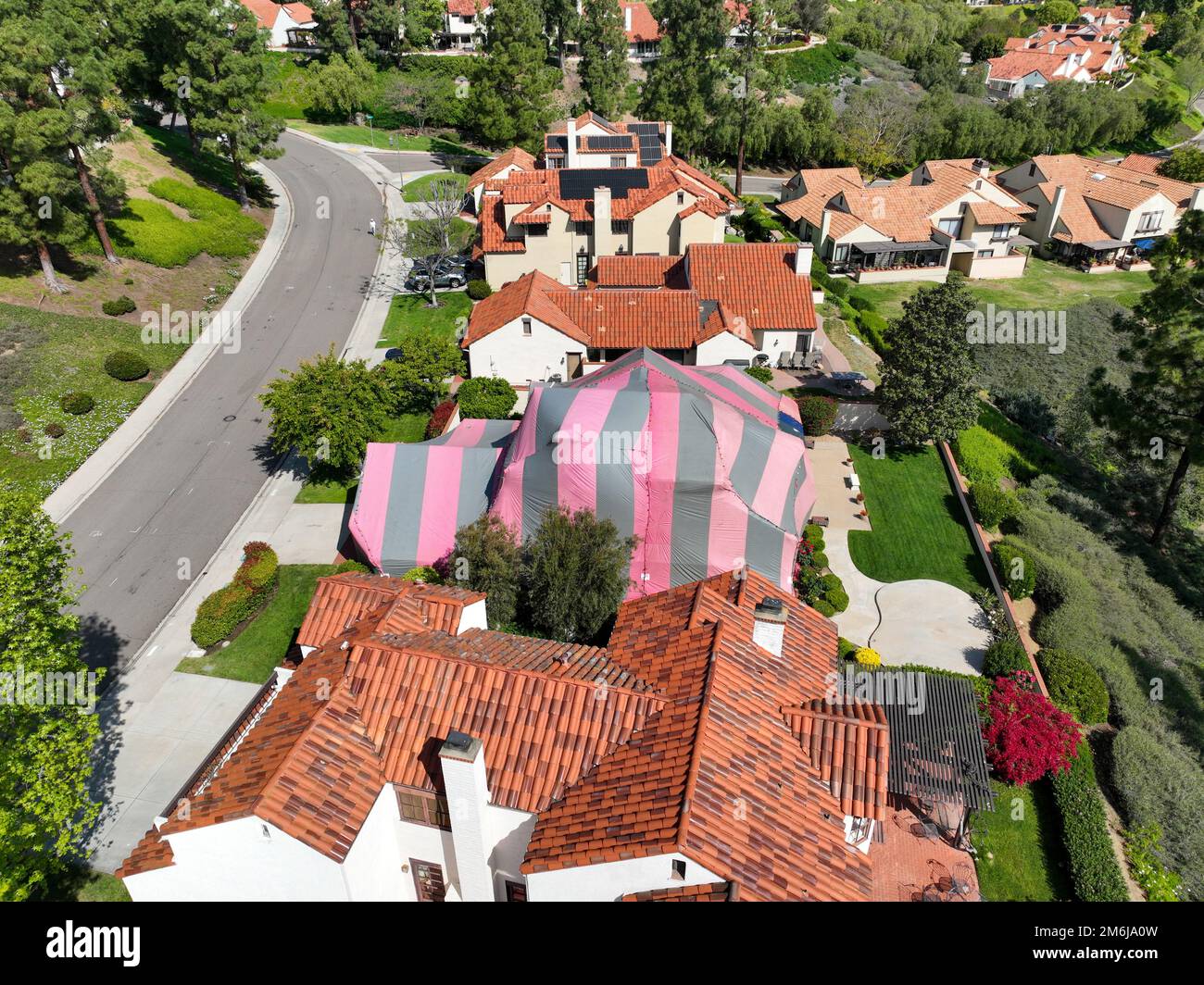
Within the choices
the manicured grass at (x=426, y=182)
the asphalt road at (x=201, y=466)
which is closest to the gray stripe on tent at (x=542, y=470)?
the asphalt road at (x=201, y=466)

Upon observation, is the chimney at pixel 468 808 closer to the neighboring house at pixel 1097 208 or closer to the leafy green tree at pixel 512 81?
the leafy green tree at pixel 512 81

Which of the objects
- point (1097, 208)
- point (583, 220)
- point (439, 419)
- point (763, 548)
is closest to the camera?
point (763, 548)

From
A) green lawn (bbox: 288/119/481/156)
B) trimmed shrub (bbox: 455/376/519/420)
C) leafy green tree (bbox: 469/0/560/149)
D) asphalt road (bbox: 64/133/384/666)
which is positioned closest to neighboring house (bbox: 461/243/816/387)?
trimmed shrub (bbox: 455/376/519/420)

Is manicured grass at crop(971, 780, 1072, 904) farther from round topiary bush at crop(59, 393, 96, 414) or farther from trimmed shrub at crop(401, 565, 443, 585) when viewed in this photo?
round topiary bush at crop(59, 393, 96, 414)

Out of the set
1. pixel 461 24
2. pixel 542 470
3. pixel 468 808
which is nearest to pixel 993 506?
pixel 542 470

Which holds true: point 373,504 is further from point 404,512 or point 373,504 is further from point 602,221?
point 602,221
